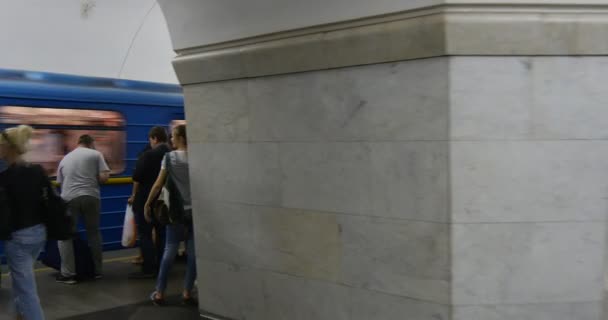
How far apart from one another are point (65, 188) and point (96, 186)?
0.34 m

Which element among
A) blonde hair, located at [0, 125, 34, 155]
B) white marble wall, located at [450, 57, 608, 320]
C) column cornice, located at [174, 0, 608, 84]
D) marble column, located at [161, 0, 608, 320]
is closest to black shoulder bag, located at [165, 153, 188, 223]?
blonde hair, located at [0, 125, 34, 155]

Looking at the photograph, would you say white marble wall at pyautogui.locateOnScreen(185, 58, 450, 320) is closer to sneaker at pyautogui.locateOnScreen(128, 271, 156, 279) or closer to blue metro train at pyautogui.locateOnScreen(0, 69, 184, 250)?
sneaker at pyautogui.locateOnScreen(128, 271, 156, 279)

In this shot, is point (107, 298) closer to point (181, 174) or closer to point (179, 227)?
point (179, 227)

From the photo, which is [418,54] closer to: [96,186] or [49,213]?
[49,213]

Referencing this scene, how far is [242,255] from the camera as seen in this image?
482cm

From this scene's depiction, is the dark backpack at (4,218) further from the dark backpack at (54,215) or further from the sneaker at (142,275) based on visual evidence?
the sneaker at (142,275)

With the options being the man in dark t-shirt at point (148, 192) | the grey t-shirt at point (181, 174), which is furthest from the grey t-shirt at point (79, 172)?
the grey t-shirt at point (181, 174)

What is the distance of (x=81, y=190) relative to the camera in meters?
6.76

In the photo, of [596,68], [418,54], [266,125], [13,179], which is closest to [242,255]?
[266,125]

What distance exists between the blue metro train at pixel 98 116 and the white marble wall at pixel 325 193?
3427mm

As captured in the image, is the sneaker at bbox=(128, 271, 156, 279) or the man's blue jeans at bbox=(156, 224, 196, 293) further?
the sneaker at bbox=(128, 271, 156, 279)

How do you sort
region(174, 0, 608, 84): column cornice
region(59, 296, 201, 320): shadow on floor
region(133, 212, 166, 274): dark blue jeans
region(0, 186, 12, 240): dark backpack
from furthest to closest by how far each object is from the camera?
region(133, 212, 166, 274): dark blue jeans → region(59, 296, 201, 320): shadow on floor → region(0, 186, 12, 240): dark backpack → region(174, 0, 608, 84): column cornice

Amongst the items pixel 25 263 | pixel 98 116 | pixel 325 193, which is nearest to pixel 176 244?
pixel 25 263

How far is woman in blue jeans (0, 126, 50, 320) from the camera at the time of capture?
4.35m
